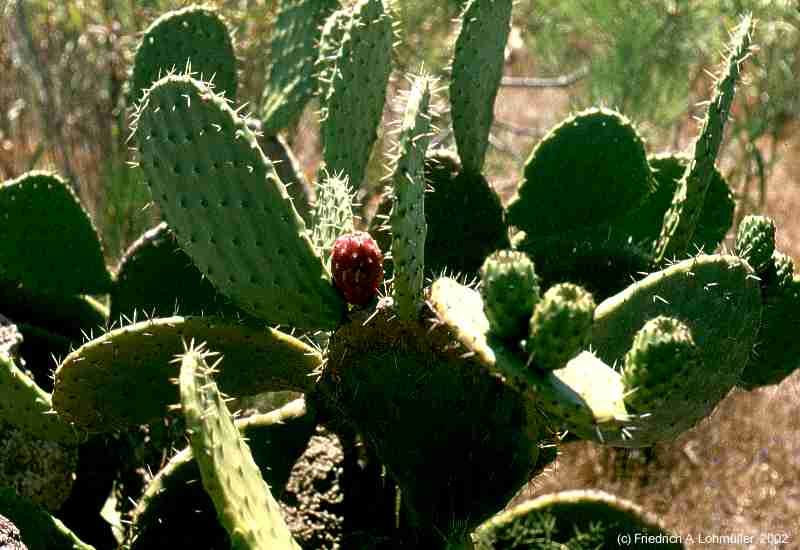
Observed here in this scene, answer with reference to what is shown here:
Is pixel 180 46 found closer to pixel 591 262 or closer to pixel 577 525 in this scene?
pixel 591 262

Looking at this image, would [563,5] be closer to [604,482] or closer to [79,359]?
[604,482]

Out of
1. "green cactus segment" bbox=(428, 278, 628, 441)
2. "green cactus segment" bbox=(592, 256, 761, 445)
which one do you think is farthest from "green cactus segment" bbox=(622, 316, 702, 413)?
"green cactus segment" bbox=(592, 256, 761, 445)

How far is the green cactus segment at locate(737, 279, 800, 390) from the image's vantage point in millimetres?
2447

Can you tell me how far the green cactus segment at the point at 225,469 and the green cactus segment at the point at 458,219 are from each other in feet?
3.57

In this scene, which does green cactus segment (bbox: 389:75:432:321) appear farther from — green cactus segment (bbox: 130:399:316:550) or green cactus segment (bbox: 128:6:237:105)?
green cactus segment (bbox: 128:6:237:105)

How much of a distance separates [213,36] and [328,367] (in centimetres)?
134

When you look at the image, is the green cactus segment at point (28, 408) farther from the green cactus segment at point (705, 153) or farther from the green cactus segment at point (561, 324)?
the green cactus segment at point (705, 153)

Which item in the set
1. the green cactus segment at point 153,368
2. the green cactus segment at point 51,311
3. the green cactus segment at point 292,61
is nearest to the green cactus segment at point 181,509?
the green cactus segment at point 153,368

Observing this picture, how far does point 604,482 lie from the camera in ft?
11.5

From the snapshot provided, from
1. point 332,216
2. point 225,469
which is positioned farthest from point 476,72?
point 225,469

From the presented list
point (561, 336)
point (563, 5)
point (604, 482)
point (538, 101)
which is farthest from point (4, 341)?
point (538, 101)

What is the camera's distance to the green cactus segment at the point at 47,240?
264cm

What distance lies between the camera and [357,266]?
192 cm

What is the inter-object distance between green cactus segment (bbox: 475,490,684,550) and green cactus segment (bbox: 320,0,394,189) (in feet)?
3.04
